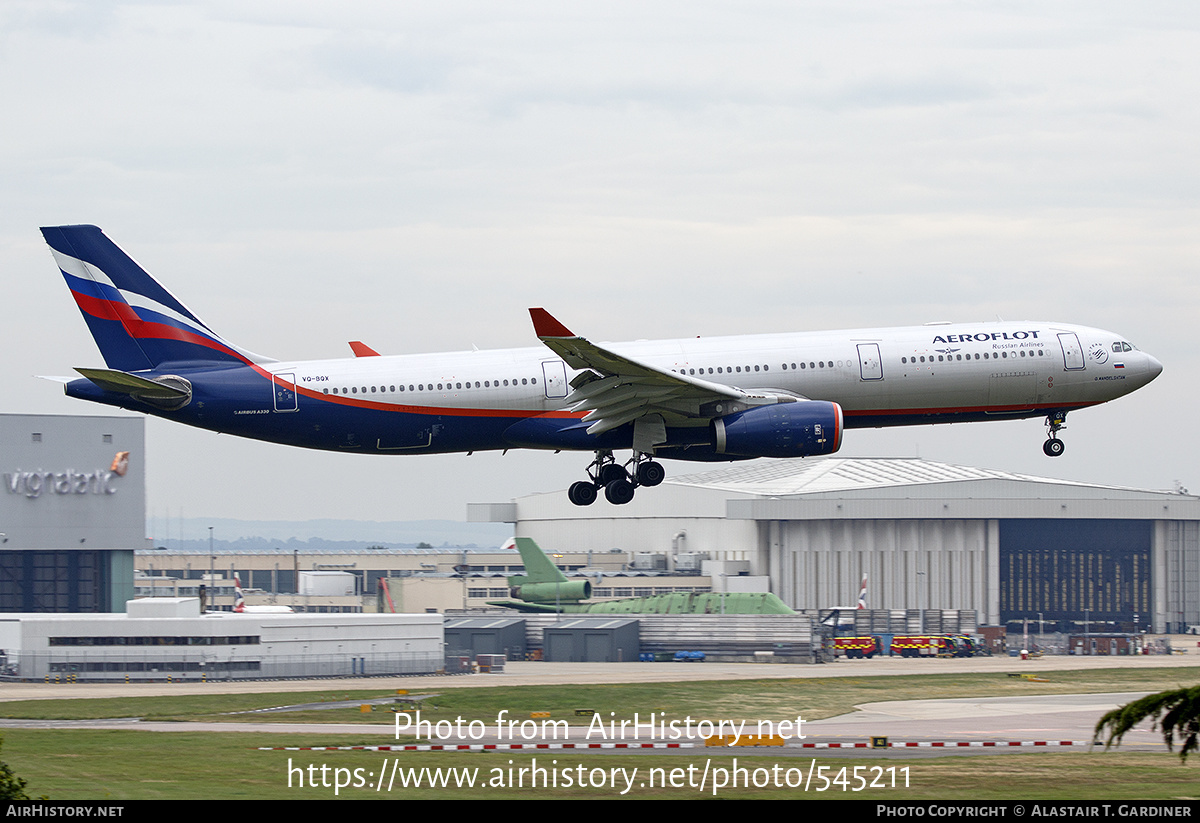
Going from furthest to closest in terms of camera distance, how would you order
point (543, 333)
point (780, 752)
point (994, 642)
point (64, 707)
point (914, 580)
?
point (914, 580), point (994, 642), point (64, 707), point (780, 752), point (543, 333)

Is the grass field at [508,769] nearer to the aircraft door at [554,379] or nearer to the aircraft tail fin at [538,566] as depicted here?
the aircraft door at [554,379]

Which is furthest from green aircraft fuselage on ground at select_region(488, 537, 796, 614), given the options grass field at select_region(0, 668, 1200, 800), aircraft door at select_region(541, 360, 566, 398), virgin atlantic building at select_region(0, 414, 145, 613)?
aircraft door at select_region(541, 360, 566, 398)

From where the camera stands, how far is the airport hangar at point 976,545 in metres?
143

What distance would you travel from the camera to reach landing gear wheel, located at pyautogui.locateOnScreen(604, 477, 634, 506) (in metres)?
49.0

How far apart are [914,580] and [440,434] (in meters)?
103

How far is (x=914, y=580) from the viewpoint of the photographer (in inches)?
5635

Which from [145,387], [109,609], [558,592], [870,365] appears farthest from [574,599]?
[145,387]

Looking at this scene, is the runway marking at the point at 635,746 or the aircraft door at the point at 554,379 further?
the runway marking at the point at 635,746

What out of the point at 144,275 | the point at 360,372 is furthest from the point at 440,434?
the point at 144,275

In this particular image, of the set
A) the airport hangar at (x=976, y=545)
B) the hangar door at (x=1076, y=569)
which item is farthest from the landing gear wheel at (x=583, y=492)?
the hangar door at (x=1076, y=569)

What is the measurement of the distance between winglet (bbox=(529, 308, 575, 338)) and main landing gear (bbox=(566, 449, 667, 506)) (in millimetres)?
6308

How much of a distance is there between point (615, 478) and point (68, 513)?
278 ft

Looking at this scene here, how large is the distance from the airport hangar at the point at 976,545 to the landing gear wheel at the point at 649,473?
9282 centimetres

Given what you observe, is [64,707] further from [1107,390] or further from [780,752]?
[1107,390]
